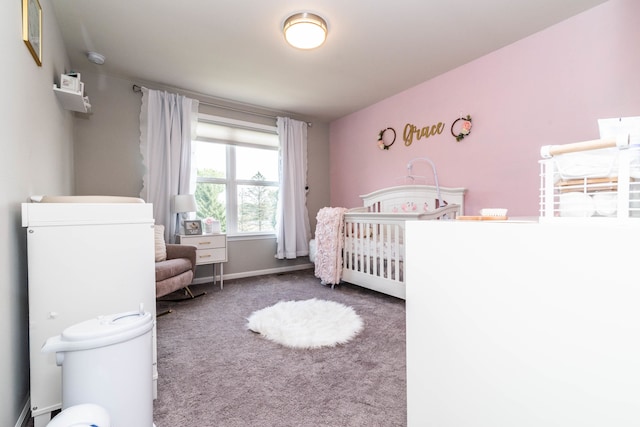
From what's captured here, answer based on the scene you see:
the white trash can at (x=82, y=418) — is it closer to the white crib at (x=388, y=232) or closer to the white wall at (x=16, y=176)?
the white wall at (x=16, y=176)

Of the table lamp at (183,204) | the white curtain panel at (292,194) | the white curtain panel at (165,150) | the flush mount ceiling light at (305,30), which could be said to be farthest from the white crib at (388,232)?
the white curtain panel at (165,150)

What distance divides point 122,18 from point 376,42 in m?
1.97

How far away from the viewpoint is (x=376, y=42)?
253 centimetres

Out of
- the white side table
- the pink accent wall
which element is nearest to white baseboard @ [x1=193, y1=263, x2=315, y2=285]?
the white side table

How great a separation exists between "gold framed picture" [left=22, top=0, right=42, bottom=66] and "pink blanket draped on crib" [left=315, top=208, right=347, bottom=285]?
8.45ft

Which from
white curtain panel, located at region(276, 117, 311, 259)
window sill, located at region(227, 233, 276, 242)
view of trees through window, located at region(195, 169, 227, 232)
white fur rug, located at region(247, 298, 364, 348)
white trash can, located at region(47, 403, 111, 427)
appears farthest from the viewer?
white curtain panel, located at region(276, 117, 311, 259)

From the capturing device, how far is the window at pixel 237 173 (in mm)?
3754

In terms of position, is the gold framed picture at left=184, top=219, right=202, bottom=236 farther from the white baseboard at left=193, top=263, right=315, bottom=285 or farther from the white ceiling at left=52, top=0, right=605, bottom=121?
the white ceiling at left=52, top=0, right=605, bottom=121

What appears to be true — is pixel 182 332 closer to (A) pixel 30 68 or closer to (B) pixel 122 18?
(A) pixel 30 68

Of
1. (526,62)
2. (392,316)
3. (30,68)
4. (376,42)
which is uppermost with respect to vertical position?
(376,42)

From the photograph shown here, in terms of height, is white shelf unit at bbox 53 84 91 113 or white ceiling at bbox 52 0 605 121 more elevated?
white ceiling at bbox 52 0 605 121

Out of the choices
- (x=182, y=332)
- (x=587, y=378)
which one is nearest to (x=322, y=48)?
(x=182, y=332)

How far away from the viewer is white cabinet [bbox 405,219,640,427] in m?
0.55

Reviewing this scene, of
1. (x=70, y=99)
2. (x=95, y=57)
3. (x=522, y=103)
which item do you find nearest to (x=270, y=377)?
(x=70, y=99)
